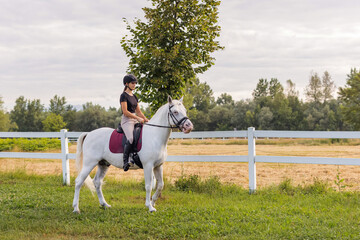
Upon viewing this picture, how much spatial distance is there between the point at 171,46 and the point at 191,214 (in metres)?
4.20

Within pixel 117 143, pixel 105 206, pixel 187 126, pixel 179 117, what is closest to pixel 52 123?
pixel 105 206

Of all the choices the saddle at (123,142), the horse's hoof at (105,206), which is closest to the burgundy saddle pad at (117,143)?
the saddle at (123,142)

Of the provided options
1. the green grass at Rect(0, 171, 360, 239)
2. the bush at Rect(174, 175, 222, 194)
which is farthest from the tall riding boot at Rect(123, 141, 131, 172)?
the bush at Rect(174, 175, 222, 194)

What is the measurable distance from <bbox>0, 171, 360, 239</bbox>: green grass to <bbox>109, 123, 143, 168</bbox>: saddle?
1.04 metres

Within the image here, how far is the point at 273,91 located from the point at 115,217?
91655 millimetres

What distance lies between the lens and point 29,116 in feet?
282

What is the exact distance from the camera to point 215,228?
5.87 m

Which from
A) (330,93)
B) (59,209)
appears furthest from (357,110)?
(59,209)

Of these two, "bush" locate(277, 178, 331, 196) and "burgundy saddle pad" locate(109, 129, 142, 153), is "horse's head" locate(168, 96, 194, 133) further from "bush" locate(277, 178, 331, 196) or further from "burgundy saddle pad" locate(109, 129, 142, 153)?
"bush" locate(277, 178, 331, 196)

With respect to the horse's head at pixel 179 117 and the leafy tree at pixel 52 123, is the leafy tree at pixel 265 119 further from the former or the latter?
the horse's head at pixel 179 117

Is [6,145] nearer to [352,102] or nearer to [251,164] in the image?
[251,164]

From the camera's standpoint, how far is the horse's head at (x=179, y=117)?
22.3 feet

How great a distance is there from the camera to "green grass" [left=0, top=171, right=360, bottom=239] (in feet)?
19.0

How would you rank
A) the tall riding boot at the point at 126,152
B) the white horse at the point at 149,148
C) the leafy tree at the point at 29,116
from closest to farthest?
the white horse at the point at 149,148
the tall riding boot at the point at 126,152
the leafy tree at the point at 29,116
